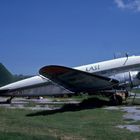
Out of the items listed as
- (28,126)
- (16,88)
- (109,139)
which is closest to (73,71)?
Answer: (16,88)

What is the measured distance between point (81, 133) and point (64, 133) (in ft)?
2.44

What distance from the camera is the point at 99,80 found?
29.8m

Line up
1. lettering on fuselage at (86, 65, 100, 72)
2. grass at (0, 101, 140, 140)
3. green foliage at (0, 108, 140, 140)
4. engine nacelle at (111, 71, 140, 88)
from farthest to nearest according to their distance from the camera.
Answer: lettering on fuselage at (86, 65, 100, 72)
engine nacelle at (111, 71, 140, 88)
green foliage at (0, 108, 140, 140)
grass at (0, 101, 140, 140)

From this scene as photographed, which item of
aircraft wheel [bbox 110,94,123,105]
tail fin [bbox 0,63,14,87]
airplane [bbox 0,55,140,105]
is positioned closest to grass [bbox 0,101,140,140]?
airplane [bbox 0,55,140,105]

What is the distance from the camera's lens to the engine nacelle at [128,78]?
3055cm

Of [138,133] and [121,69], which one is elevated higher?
[121,69]

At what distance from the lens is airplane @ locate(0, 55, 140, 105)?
29.4 m

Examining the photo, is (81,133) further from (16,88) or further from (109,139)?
(16,88)

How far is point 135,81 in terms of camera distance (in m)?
30.8

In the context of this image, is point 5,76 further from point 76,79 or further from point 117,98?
point 117,98

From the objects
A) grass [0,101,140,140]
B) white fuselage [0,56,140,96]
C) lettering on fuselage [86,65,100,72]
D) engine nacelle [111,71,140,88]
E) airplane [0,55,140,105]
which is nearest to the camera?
grass [0,101,140,140]

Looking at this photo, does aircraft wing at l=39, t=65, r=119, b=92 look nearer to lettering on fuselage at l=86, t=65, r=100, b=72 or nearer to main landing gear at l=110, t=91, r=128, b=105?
main landing gear at l=110, t=91, r=128, b=105

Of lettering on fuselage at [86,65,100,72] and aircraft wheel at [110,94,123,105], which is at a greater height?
lettering on fuselage at [86,65,100,72]

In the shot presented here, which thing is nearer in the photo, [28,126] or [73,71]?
[28,126]
